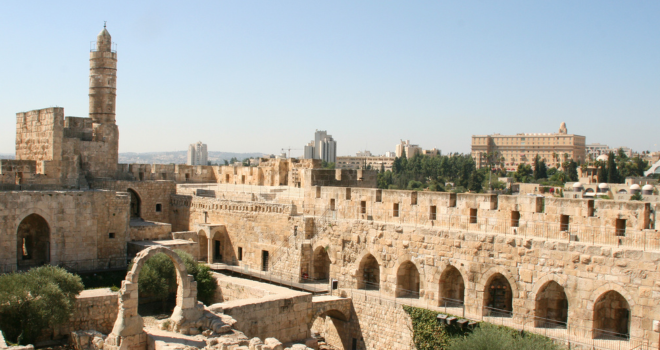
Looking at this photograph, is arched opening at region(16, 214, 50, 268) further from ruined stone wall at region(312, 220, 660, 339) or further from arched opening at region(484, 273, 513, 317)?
arched opening at region(484, 273, 513, 317)

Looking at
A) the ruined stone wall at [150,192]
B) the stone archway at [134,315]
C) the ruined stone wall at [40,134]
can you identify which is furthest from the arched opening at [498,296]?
the ruined stone wall at [40,134]

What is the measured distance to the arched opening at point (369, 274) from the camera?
1683 cm

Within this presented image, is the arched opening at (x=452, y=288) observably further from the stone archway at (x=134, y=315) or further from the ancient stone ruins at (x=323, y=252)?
the stone archway at (x=134, y=315)

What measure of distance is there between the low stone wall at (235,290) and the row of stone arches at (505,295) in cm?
297

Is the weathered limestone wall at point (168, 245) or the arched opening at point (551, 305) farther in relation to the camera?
the weathered limestone wall at point (168, 245)

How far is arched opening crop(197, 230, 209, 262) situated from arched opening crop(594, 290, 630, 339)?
13.8 metres

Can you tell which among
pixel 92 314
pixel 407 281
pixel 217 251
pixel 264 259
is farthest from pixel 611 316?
pixel 217 251

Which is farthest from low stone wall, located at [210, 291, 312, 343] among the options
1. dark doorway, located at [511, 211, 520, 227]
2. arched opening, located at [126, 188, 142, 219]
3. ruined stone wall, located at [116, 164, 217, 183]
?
ruined stone wall, located at [116, 164, 217, 183]

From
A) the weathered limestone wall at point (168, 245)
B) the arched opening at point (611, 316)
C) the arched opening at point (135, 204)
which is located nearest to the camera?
the arched opening at point (611, 316)

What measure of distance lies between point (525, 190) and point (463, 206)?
147ft

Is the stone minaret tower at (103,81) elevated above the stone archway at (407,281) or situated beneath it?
elevated above

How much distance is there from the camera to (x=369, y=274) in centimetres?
1708

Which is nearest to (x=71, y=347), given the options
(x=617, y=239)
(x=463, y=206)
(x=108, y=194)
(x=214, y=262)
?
(x=108, y=194)

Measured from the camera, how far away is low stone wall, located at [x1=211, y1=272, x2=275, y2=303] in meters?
15.9
